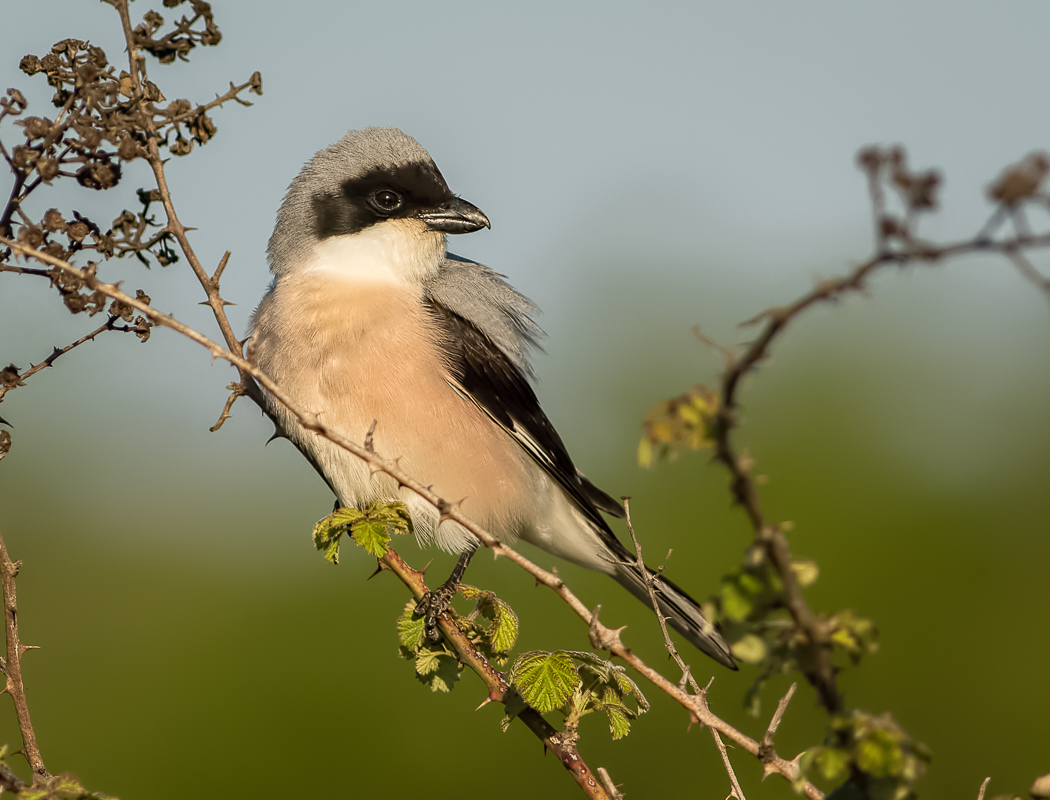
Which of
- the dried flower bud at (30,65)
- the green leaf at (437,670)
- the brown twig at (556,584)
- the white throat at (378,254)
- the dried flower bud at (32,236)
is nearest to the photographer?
the brown twig at (556,584)

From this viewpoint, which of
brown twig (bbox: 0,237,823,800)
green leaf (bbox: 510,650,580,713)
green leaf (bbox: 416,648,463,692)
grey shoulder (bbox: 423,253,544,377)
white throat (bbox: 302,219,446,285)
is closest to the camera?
brown twig (bbox: 0,237,823,800)

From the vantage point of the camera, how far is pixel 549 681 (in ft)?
6.70

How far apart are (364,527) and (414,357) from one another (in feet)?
4.92

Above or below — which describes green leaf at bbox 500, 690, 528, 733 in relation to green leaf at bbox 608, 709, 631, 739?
above

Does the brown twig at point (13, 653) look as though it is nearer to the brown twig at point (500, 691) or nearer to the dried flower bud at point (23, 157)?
the dried flower bud at point (23, 157)

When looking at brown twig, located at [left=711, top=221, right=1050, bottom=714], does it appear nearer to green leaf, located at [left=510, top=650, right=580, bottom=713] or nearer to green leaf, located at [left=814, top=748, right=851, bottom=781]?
green leaf, located at [left=814, top=748, right=851, bottom=781]

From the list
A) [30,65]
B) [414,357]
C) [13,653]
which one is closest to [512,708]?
[13,653]

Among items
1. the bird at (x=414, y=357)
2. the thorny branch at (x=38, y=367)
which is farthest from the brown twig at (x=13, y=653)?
the bird at (x=414, y=357)

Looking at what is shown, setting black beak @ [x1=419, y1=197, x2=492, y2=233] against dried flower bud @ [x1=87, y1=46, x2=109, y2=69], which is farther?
black beak @ [x1=419, y1=197, x2=492, y2=233]

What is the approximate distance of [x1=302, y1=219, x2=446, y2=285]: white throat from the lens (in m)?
4.01

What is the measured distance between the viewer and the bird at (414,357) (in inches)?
146

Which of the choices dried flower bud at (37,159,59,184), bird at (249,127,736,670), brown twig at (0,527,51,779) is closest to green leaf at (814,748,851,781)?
brown twig at (0,527,51,779)

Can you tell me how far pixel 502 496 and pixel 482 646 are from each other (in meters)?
1.55

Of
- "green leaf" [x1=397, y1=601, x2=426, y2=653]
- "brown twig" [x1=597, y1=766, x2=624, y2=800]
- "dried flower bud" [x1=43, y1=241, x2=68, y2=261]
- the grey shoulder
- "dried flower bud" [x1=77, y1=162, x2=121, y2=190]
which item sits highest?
"dried flower bud" [x1=77, y1=162, x2=121, y2=190]
